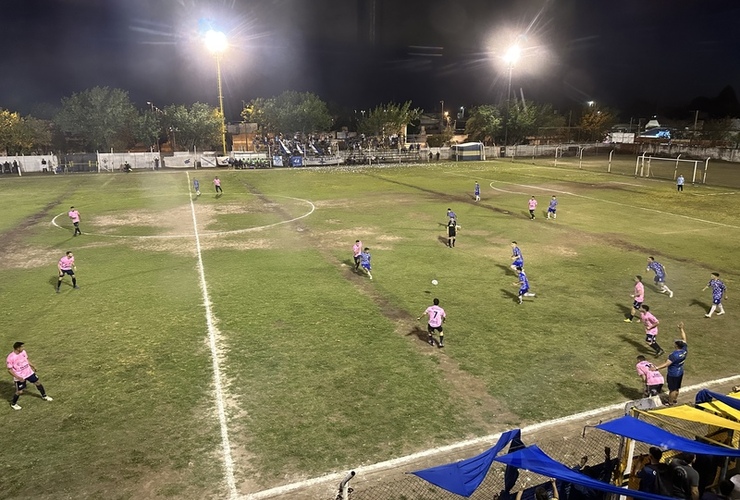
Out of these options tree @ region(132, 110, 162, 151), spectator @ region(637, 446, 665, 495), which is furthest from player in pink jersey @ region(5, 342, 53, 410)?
tree @ region(132, 110, 162, 151)

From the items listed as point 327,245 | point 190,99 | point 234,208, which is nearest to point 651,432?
point 327,245

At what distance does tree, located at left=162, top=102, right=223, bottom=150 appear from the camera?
89.8m

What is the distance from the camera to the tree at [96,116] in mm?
85125

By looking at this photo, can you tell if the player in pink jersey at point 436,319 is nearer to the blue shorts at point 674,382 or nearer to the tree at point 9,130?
the blue shorts at point 674,382

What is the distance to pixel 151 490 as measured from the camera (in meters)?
8.84

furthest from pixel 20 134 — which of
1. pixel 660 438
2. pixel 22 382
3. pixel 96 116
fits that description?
pixel 660 438

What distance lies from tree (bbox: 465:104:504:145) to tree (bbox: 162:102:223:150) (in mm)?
54838

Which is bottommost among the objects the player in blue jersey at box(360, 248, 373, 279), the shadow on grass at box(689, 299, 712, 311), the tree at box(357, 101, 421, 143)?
the shadow on grass at box(689, 299, 712, 311)

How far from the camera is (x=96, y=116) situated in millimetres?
84562

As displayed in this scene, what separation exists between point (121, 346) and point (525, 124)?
321 feet

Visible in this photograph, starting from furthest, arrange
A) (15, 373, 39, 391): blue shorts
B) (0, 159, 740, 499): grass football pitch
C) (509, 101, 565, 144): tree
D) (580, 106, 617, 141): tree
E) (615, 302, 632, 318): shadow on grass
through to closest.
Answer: (580, 106, 617, 141): tree
(509, 101, 565, 144): tree
(615, 302, 632, 318): shadow on grass
(15, 373, 39, 391): blue shorts
(0, 159, 740, 499): grass football pitch

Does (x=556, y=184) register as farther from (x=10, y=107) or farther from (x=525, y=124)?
(x=10, y=107)

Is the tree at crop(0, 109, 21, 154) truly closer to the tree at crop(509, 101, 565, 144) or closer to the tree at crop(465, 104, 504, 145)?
the tree at crop(465, 104, 504, 145)

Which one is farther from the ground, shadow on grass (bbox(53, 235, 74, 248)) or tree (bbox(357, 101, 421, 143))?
tree (bbox(357, 101, 421, 143))
